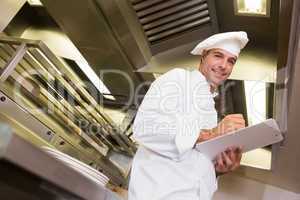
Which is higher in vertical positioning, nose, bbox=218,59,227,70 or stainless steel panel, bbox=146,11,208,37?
stainless steel panel, bbox=146,11,208,37

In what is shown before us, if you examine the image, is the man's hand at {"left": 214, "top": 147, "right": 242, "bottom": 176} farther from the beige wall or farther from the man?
the beige wall

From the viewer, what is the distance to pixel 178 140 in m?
1.07

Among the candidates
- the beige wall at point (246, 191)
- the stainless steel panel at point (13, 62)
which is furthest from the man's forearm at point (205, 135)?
the beige wall at point (246, 191)

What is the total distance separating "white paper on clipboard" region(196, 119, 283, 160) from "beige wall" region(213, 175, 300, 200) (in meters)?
1.07

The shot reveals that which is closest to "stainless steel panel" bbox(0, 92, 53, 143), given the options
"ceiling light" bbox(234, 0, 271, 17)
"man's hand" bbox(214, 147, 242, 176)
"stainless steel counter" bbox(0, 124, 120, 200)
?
"stainless steel counter" bbox(0, 124, 120, 200)

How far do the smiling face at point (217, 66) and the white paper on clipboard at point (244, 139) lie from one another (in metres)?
0.25

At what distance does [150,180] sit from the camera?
3.58ft

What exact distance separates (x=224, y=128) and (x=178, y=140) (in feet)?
0.61

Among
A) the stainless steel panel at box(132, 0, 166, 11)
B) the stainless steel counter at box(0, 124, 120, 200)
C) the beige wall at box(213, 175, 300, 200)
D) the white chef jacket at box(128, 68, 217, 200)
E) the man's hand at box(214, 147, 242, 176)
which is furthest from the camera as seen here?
the beige wall at box(213, 175, 300, 200)

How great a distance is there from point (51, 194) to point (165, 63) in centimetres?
115

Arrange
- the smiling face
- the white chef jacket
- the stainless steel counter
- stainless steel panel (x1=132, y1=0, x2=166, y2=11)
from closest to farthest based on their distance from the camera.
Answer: the stainless steel counter → the white chef jacket → the smiling face → stainless steel panel (x1=132, y1=0, x2=166, y2=11)

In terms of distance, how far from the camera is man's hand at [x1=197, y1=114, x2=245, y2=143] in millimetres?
1151

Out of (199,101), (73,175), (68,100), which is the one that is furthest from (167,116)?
(68,100)

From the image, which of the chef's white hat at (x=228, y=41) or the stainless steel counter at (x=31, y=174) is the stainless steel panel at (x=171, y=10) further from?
the stainless steel counter at (x=31, y=174)
